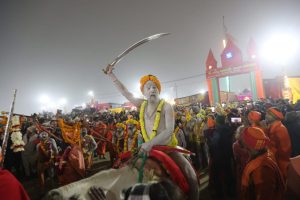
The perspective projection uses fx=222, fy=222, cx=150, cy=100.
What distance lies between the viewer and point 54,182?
970 centimetres

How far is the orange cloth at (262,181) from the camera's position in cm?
371

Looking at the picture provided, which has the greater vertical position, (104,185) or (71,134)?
(71,134)

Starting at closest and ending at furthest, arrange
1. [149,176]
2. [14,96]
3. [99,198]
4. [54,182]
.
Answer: [99,198], [149,176], [14,96], [54,182]

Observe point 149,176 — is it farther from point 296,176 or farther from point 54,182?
point 54,182

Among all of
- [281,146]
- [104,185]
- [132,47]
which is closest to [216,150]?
[281,146]

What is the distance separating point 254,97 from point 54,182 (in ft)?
96.5

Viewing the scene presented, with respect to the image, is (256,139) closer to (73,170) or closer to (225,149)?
(225,149)

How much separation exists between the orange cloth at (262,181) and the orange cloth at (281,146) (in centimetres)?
191

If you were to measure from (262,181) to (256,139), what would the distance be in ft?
2.34

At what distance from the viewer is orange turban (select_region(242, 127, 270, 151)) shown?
13.1 ft

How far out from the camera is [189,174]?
11.2 ft

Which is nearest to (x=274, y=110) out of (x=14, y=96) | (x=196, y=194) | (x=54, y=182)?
(x=196, y=194)

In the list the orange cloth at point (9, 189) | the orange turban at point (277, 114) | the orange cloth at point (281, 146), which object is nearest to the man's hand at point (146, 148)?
the orange cloth at point (9, 189)

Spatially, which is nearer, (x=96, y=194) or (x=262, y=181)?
(x=96, y=194)
